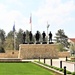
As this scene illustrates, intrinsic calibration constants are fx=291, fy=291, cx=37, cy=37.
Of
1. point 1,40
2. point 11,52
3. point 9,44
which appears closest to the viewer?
point 11,52

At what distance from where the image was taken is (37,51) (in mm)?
42094

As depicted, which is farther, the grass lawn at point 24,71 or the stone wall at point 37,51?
the stone wall at point 37,51

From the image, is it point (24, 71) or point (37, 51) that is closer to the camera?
point (24, 71)

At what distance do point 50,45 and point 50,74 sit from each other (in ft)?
84.1

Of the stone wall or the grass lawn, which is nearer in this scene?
the grass lawn

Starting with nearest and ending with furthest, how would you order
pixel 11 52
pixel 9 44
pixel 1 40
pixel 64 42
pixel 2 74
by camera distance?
pixel 2 74, pixel 11 52, pixel 9 44, pixel 64 42, pixel 1 40

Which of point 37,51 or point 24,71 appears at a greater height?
point 37,51

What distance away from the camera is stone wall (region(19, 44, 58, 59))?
41875 millimetres

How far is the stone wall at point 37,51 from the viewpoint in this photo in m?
41.9

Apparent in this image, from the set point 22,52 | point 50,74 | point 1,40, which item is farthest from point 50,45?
point 1,40

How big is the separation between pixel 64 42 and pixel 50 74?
65614mm

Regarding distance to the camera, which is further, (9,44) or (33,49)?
(9,44)

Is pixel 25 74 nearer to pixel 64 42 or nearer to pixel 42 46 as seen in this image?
pixel 42 46

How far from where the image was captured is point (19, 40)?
8938 centimetres
